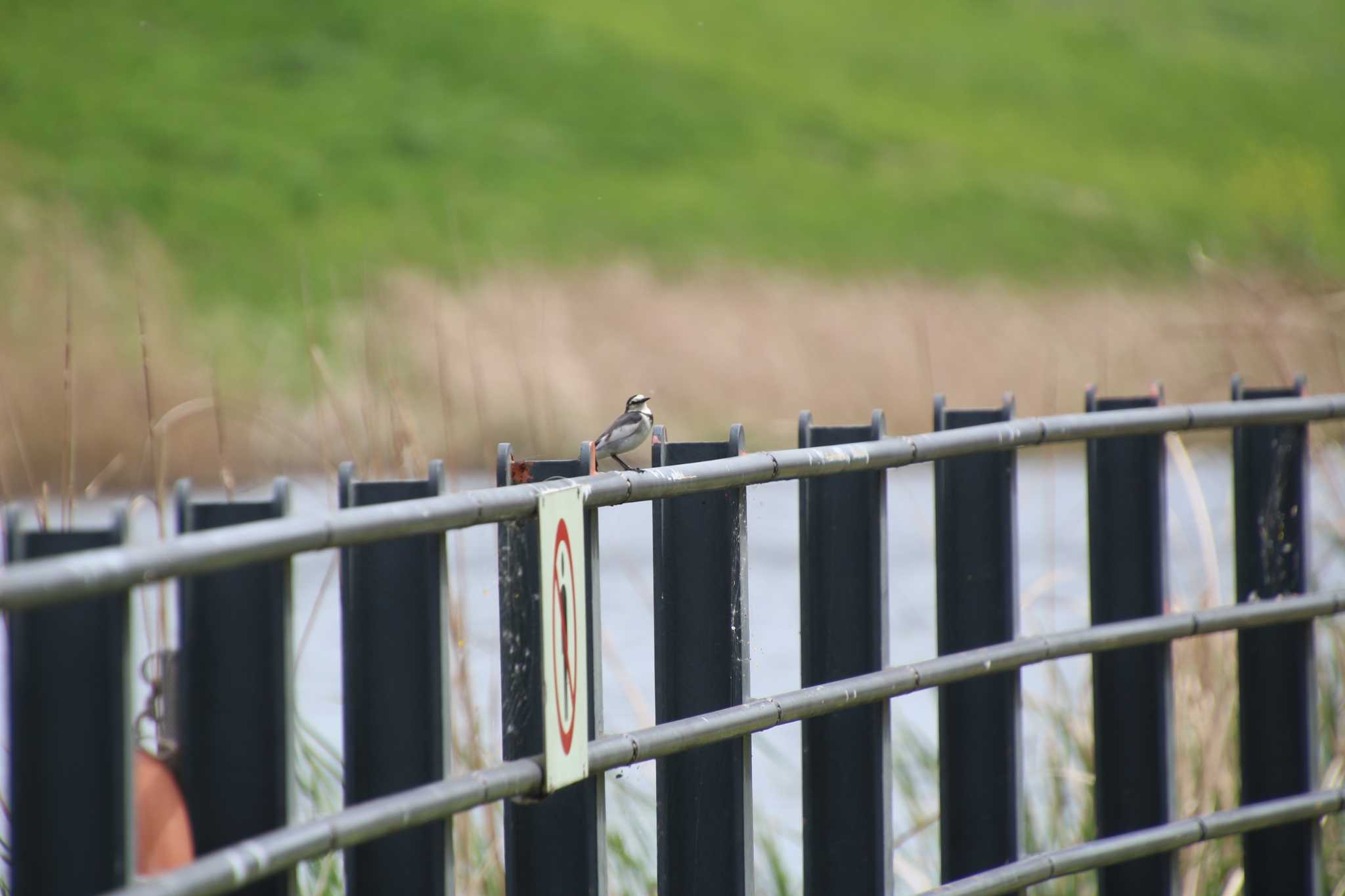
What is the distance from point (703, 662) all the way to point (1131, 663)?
3.29 ft

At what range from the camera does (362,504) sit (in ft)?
6.38

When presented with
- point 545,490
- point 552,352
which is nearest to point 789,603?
point 552,352

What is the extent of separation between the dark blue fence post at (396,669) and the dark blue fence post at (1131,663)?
4.82 ft

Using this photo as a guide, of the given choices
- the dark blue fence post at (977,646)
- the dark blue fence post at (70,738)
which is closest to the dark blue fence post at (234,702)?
the dark blue fence post at (70,738)

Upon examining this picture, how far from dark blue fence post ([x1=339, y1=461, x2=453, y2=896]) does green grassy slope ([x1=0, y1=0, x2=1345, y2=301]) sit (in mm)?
21398

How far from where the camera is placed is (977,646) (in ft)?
9.24

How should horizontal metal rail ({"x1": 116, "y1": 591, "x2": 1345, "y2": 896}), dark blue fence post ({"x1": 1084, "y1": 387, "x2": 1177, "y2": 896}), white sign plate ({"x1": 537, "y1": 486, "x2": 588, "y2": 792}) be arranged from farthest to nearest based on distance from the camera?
dark blue fence post ({"x1": 1084, "y1": 387, "x2": 1177, "y2": 896}), white sign plate ({"x1": 537, "y1": 486, "x2": 588, "y2": 792}), horizontal metal rail ({"x1": 116, "y1": 591, "x2": 1345, "y2": 896})

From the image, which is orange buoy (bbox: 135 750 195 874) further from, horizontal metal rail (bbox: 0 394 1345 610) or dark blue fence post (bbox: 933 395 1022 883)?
dark blue fence post (bbox: 933 395 1022 883)

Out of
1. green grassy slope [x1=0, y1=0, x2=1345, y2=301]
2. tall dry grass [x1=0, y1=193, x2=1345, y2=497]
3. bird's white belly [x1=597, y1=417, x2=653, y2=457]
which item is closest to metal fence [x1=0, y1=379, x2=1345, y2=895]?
bird's white belly [x1=597, y1=417, x2=653, y2=457]

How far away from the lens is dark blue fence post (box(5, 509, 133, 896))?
144cm

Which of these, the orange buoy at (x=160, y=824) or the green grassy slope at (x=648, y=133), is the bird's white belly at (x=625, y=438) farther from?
the green grassy slope at (x=648, y=133)

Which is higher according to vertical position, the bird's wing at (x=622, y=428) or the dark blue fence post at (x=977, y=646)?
the bird's wing at (x=622, y=428)

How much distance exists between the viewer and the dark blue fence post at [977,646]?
2.78 meters

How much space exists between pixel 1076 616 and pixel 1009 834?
3.58m
